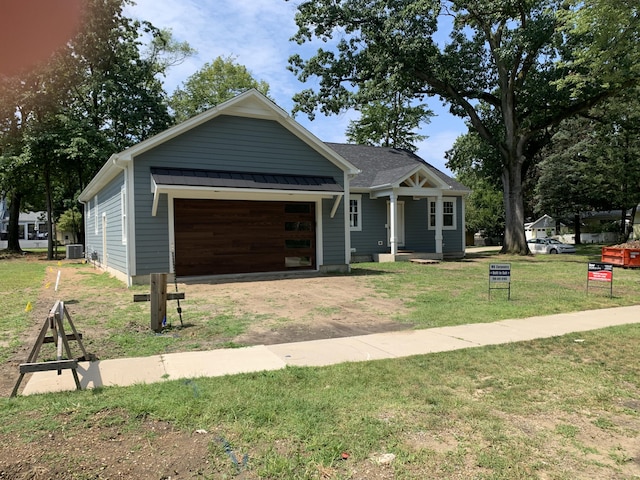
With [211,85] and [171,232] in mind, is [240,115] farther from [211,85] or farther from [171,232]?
[211,85]

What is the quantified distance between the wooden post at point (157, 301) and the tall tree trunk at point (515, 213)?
22.7 m

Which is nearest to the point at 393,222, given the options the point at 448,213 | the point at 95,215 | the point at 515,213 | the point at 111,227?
the point at 448,213

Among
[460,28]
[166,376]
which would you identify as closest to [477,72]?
[460,28]

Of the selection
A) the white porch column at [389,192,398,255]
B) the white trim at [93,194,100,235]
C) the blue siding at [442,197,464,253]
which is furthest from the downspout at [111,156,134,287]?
the blue siding at [442,197,464,253]

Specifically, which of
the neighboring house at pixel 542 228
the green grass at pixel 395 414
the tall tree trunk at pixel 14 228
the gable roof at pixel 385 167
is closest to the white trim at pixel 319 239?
the gable roof at pixel 385 167

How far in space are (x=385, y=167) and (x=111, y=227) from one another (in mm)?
13434

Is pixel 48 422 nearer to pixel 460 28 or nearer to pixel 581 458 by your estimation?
pixel 581 458

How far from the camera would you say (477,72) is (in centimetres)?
2542

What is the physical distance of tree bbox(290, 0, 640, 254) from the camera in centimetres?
2197

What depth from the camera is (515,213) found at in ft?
84.5

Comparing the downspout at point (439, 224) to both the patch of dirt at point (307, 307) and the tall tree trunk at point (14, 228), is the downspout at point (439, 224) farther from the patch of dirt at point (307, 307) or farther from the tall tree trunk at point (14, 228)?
the tall tree trunk at point (14, 228)

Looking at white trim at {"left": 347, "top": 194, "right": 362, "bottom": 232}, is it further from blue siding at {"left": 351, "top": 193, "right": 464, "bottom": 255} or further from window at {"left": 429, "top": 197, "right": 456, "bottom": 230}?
window at {"left": 429, "top": 197, "right": 456, "bottom": 230}

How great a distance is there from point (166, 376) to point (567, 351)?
17.0 ft

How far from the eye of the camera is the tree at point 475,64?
72.1 feet
